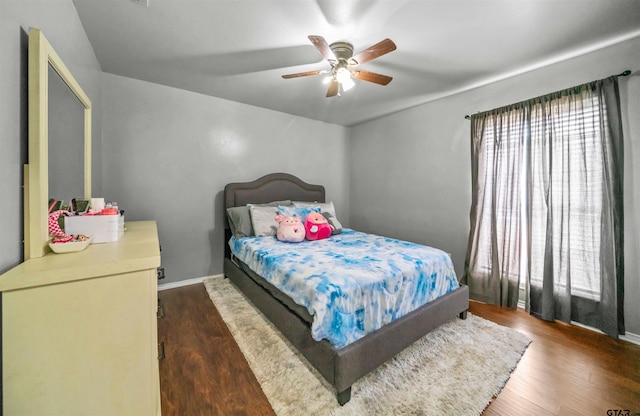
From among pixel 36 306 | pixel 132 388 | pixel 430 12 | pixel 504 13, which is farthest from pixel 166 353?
pixel 504 13

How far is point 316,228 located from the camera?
289cm

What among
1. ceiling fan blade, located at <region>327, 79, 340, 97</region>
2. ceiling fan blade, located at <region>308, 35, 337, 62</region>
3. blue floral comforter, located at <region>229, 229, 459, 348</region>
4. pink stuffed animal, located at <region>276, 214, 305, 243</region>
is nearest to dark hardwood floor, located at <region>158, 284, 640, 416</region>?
blue floral comforter, located at <region>229, 229, 459, 348</region>

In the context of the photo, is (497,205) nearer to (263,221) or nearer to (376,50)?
(376,50)

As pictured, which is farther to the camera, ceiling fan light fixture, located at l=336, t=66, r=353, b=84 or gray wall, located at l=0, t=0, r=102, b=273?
ceiling fan light fixture, located at l=336, t=66, r=353, b=84

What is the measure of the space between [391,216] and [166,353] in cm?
329

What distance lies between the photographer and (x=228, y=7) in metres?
1.68

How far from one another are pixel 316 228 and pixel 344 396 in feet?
5.62

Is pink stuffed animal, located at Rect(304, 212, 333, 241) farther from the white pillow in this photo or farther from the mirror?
the mirror

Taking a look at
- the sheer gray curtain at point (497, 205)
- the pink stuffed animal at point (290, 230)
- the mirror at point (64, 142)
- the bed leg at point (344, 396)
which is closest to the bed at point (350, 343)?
the bed leg at point (344, 396)

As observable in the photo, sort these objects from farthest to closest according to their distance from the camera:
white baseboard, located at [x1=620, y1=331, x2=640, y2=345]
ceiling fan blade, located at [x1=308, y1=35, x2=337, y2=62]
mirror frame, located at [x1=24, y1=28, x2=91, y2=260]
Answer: white baseboard, located at [x1=620, y1=331, x2=640, y2=345] → ceiling fan blade, located at [x1=308, y1=35, x2=337, y2=62] → mirror frame, located at [x1=24, y1=28, x2=91, y2=260]

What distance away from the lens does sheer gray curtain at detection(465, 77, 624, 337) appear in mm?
2053

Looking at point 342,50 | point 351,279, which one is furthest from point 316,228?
point 342,50

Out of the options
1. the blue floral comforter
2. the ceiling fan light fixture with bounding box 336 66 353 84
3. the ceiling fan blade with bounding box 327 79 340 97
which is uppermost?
the ceiling fan blade with bounding box 327 79 340 97

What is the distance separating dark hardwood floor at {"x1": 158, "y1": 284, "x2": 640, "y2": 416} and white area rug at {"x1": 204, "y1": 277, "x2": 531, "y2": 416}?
74mm
